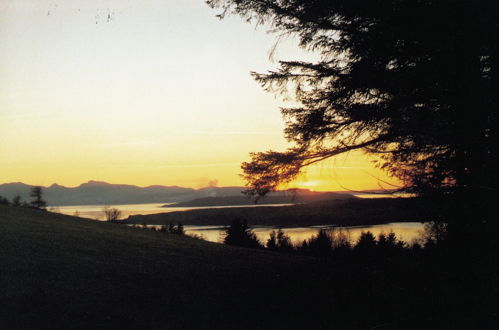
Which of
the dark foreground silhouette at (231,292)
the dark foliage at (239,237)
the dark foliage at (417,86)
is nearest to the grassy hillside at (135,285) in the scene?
the dark foreground silhouette at (231,292)

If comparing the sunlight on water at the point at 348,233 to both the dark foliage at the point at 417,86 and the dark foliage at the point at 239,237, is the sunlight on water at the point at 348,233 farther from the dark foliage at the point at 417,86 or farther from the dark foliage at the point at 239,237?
the dark foliage at the point at 417,86

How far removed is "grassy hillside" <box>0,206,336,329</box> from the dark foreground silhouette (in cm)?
2

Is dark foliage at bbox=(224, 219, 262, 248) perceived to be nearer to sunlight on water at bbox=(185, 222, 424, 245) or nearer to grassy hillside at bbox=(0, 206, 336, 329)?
sunlight on water at bbox=(185, 222, 424, 245)

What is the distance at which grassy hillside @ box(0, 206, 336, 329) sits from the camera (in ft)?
18.8

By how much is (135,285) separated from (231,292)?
1.71m

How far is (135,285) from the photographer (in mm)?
7242

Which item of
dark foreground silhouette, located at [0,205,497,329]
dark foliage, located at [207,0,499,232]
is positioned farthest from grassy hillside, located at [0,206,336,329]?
dark foliage, located at [207,0,499,232]

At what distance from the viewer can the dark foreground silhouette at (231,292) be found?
5.45 m

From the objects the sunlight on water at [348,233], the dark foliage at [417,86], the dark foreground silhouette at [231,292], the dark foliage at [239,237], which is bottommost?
the sunlight on water at [348,233]

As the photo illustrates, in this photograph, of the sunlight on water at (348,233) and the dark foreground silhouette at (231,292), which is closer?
the dark foreground silhouette at (231,292)

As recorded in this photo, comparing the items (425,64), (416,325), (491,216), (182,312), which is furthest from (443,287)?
(182,312)

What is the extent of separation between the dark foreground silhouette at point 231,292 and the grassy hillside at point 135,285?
2 cm

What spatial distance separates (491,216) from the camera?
5.57 meters

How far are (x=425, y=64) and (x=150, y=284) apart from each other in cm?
600
